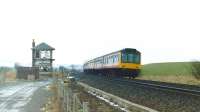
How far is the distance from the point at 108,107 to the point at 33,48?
86849 millimetres

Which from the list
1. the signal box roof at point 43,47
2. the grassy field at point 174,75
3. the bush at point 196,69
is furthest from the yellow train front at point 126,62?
the signal box roof at point 43,47

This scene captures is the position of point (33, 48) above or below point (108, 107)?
above

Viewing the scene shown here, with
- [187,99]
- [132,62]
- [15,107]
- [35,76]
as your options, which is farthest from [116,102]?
[35,76]

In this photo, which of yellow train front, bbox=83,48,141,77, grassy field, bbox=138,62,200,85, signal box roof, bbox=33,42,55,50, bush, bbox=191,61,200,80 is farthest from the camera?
signal box roof, bbox=33,42,55,50

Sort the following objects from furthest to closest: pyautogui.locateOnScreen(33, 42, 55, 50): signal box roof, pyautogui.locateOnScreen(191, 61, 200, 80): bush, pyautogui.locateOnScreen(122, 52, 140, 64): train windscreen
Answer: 1. pyautogui.locateOnScreen(33, 42, 55, 50): signal box roof
2. pyautogui.locateOnScreen(122, 52, 140, 64): train windscreen
3. pyautogui.locateOnScreen(191, 61, 200, 80): bush

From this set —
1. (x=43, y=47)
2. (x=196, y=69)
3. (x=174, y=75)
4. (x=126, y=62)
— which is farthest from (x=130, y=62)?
(x=43, y=47)

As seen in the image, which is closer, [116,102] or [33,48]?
Answer: [116,102]

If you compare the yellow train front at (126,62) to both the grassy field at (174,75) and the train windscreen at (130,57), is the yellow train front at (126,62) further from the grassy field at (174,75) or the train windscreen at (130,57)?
the grassy field at (174,75)

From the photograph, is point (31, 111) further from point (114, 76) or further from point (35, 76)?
point (35, 76)

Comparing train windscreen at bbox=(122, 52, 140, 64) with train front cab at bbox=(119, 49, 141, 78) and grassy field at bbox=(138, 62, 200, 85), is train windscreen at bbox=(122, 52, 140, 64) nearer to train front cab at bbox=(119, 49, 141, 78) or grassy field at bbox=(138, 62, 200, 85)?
train front cab at bbox=(119, 49, 141, 78)

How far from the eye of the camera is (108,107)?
73.6ft

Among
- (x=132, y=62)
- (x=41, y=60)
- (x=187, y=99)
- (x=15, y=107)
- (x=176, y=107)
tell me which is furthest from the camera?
(x=41, y=60)

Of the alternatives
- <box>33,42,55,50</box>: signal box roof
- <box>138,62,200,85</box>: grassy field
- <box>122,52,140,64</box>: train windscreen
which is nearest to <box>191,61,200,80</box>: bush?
<box>138,62,200,85</box>: grassy field

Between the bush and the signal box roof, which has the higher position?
the signal box roof
